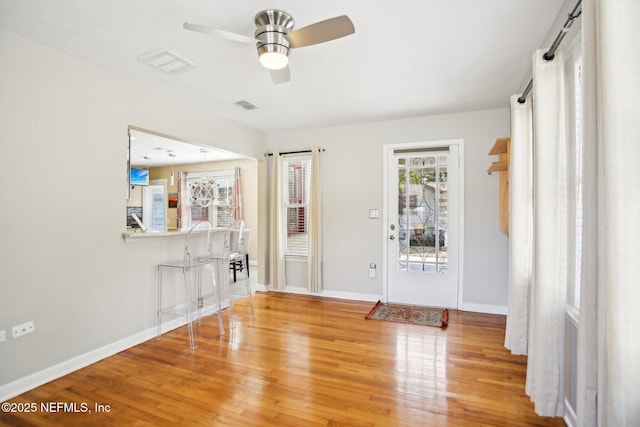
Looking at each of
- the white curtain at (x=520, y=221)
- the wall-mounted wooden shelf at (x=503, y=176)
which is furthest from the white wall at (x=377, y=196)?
the white curtain at (x=520, y=221)

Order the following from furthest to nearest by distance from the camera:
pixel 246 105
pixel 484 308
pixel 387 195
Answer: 1. pixel 387 195
2. pixel 484 308
3. pixel 246 105

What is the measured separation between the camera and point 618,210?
0.96m

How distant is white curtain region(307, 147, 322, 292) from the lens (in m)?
4.62

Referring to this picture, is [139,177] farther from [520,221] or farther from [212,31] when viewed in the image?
[520,221]

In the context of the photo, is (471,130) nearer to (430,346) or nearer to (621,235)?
(430,346)

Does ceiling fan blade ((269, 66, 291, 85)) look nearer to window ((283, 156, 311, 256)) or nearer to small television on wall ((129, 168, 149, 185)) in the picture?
window ((283, 156, 311, 256))

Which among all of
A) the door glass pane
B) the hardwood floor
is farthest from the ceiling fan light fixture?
the door glass pane

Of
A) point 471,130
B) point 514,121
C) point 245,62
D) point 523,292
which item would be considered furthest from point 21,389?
point 471,130

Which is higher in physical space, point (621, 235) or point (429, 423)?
point (621, 235)

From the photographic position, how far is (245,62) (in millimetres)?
2641

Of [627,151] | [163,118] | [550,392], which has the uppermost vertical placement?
[163,118]

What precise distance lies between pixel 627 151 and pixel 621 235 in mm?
250

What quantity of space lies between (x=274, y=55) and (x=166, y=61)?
3.85 ft

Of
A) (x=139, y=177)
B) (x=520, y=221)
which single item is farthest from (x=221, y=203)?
(x=520, y=221)
